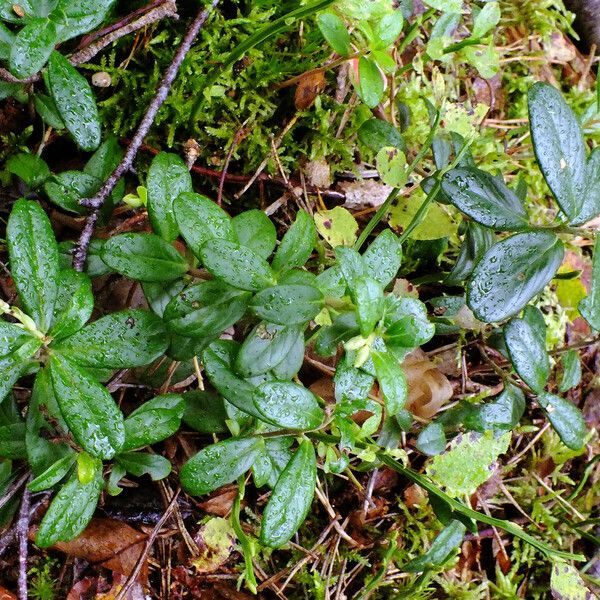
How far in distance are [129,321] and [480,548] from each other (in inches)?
64.6

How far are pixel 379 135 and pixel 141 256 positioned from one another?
900 millimetres

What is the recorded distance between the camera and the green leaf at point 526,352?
1707 mm

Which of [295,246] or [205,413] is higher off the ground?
[295,246]

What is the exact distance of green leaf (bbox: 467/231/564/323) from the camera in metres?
1.48

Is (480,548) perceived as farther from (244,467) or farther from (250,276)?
(250,276)

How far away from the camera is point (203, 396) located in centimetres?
166

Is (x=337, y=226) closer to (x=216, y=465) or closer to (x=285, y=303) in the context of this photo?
(x=285, y=303)

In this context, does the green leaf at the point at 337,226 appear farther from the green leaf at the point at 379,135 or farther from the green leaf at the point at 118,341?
the green leaf at the point at 118,341

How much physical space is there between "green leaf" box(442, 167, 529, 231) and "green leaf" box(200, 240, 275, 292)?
58 centimetres

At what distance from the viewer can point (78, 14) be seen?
1.42 meters

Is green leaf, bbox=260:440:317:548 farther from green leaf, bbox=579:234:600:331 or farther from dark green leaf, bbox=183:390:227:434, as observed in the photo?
green leaf, bbox=579:234:600:331

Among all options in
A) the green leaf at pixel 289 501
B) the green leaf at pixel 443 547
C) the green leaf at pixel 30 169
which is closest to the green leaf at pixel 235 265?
the green leaf at pixel 289 501

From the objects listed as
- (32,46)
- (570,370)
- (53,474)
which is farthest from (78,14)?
(570,370)

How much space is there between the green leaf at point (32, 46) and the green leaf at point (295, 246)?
2.25 feet
